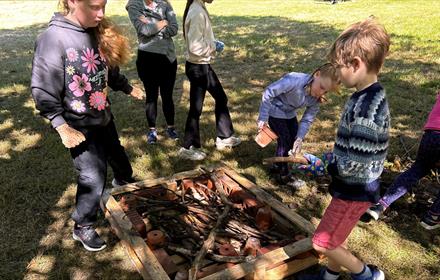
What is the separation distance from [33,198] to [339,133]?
3082mm

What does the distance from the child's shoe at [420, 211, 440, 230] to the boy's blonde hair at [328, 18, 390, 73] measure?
175 cm

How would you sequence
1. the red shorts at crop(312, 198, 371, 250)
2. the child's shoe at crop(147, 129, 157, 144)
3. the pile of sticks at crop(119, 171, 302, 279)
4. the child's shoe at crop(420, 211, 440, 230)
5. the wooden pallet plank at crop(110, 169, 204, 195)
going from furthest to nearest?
1. the child's shoe at crop(147, 129, 157, 144)
2. the wooden pallet plank at crop(110, 169, 204, 195)
3. the child's shoe at crop(420, 211, 440, 230)
4. the pile of sticks at crop(119, 171, 302, 279)
5. the red shorts at crop(312, 198, 371, 250)

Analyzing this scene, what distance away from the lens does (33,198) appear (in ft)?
13.3

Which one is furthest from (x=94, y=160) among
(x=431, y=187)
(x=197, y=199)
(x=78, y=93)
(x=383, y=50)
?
(x=431, y=187)

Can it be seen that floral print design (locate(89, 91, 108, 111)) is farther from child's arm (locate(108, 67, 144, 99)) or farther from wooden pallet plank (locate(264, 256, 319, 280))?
wooden pallet plank (locate(264, 256, 319, 280))

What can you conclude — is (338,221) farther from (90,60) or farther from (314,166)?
(90,60)

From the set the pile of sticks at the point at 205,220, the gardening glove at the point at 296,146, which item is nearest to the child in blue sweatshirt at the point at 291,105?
the gardening glove at the point at 296,146

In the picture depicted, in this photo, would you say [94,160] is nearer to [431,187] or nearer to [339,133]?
[339,133]

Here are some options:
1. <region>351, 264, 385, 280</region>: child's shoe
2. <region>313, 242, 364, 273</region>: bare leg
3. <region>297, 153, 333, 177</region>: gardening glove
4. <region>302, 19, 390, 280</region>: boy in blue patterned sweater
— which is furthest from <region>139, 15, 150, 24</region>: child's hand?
<region>351, 264, 385, 280</region>: child's shoe

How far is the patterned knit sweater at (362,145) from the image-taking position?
90.7 inches

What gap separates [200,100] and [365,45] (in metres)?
2.73

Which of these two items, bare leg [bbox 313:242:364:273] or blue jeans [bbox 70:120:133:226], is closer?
bare leg [bbox 313:242:364:273]

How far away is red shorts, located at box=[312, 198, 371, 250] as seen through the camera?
2.51 metres

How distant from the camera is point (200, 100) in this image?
4750 millimetres
